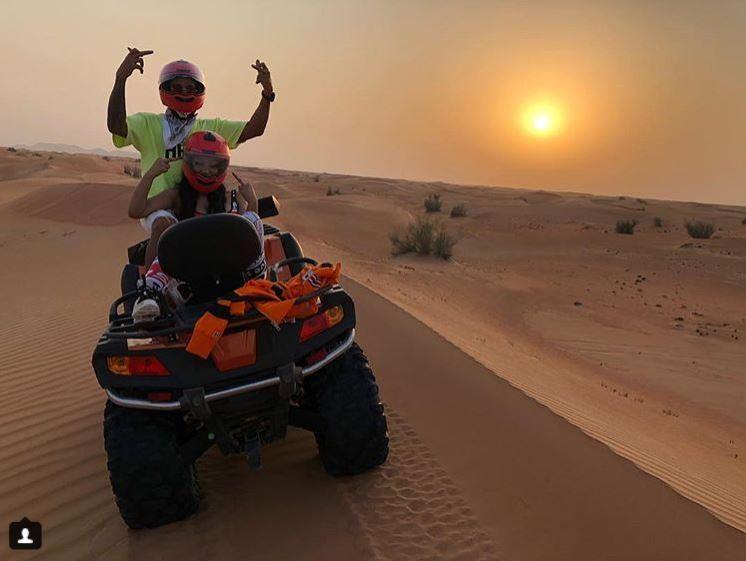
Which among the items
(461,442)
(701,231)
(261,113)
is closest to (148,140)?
(261,113)

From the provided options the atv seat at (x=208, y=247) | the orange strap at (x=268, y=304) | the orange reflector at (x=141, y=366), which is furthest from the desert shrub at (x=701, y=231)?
the orange reflector at (x=141, y=366)

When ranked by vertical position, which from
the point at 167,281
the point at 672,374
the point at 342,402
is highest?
the point at 167,281

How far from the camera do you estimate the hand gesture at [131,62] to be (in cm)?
428

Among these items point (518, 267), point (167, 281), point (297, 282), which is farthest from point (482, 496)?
point (518, 267)

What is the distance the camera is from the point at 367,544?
2.77 m

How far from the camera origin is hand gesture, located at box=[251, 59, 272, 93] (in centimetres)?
484

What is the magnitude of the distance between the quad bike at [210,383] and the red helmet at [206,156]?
0.83 metres

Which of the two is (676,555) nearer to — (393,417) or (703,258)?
(393,417)

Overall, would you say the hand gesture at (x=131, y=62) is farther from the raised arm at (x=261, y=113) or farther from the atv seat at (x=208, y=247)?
the atv seat at (x=208, y=247)

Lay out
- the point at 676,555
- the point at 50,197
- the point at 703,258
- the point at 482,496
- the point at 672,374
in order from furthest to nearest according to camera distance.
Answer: the point at 50,197 → the point at 703,258 → the point at 672,374 → the point at 482,496 → the point at 676,555

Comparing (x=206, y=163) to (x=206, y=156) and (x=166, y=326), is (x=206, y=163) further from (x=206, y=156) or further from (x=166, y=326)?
(x=166, y=326)

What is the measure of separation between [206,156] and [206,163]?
5 cm

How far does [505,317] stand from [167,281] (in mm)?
8190

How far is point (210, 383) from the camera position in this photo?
266 centimetres
